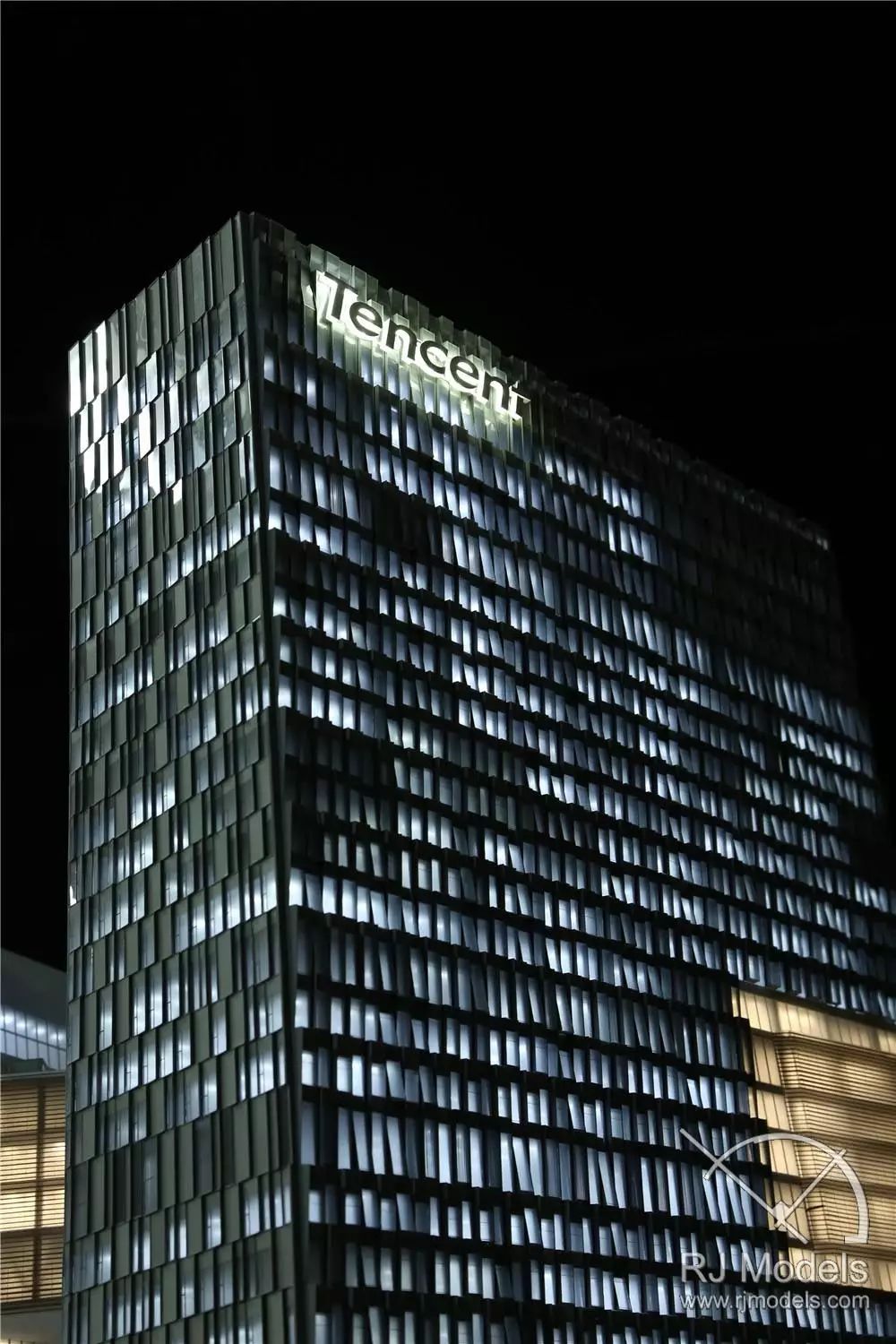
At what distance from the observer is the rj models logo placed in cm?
10634

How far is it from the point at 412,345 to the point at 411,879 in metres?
36.6

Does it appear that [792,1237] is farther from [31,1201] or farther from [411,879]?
[31,1201]

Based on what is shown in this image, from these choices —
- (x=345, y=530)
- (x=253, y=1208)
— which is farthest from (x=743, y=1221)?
(x=345, y=530)

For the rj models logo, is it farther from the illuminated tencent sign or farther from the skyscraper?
the illuminated tencent sign

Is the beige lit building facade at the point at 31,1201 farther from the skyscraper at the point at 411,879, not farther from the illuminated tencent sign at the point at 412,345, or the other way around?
the illuminated tencent sign at the point at 412,345

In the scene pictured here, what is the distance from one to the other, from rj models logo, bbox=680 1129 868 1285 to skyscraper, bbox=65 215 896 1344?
0.47m

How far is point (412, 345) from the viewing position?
380 ft

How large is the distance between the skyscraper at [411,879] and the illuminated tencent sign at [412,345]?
1.07ft

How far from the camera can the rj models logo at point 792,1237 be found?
106 meters

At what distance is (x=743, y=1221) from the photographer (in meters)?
109

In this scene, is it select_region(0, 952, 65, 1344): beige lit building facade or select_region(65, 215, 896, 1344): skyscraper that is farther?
select_region(0, 952, 65, 1344): beige lit building facade

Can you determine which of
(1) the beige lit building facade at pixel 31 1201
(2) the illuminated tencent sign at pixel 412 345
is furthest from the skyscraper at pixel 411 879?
A: (1) the beige lit building facade at pixel 31 1201

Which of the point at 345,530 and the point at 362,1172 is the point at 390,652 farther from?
the point at 362,1172

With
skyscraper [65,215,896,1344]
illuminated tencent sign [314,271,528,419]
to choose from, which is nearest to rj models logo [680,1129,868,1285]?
skyscraper [65,215,896,1344]
